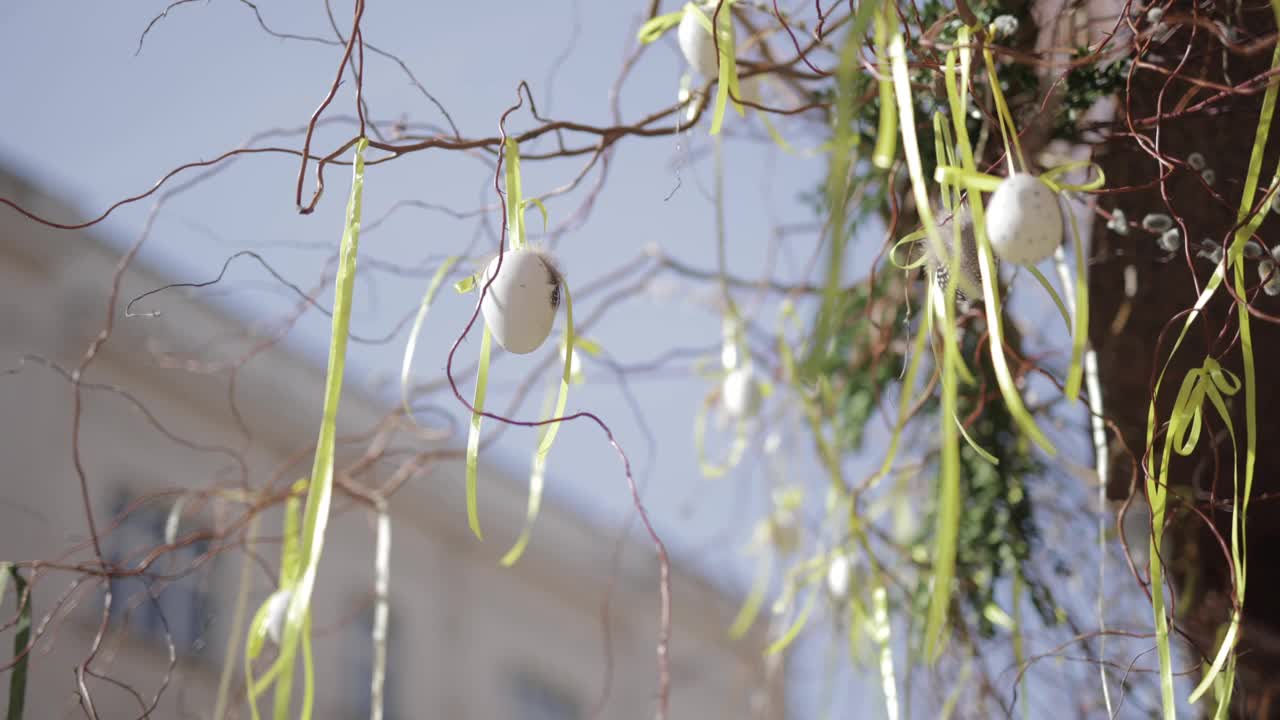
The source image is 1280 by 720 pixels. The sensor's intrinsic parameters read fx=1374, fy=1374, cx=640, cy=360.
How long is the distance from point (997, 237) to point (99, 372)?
2506mm

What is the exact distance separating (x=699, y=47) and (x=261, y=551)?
8.80ft

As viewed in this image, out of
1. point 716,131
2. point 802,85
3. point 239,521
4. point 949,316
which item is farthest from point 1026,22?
point 239,521

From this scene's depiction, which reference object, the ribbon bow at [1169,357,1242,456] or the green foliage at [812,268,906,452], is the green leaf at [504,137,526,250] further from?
the green foliage at [812,268,906,452]

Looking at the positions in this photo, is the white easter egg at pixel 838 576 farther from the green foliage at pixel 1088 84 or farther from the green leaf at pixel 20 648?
the green leaf at pixel 20 648

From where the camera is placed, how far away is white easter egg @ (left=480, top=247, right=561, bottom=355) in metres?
0.57

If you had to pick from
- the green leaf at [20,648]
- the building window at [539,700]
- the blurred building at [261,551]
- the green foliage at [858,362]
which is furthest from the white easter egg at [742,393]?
the building window at [539,700]

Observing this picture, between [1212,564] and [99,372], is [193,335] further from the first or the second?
[1212,564]

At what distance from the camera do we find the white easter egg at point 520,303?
1.86ft

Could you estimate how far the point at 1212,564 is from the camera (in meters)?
0.88

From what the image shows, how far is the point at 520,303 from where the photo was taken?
0.56 meters

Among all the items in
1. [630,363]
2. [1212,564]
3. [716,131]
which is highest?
[716,131]

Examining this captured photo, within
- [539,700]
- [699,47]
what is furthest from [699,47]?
[539,700]

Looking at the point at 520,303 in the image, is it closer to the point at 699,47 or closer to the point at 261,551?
the point at 699,47

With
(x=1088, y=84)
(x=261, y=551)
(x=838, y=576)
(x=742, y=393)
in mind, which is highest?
(x=1088, y=84)
